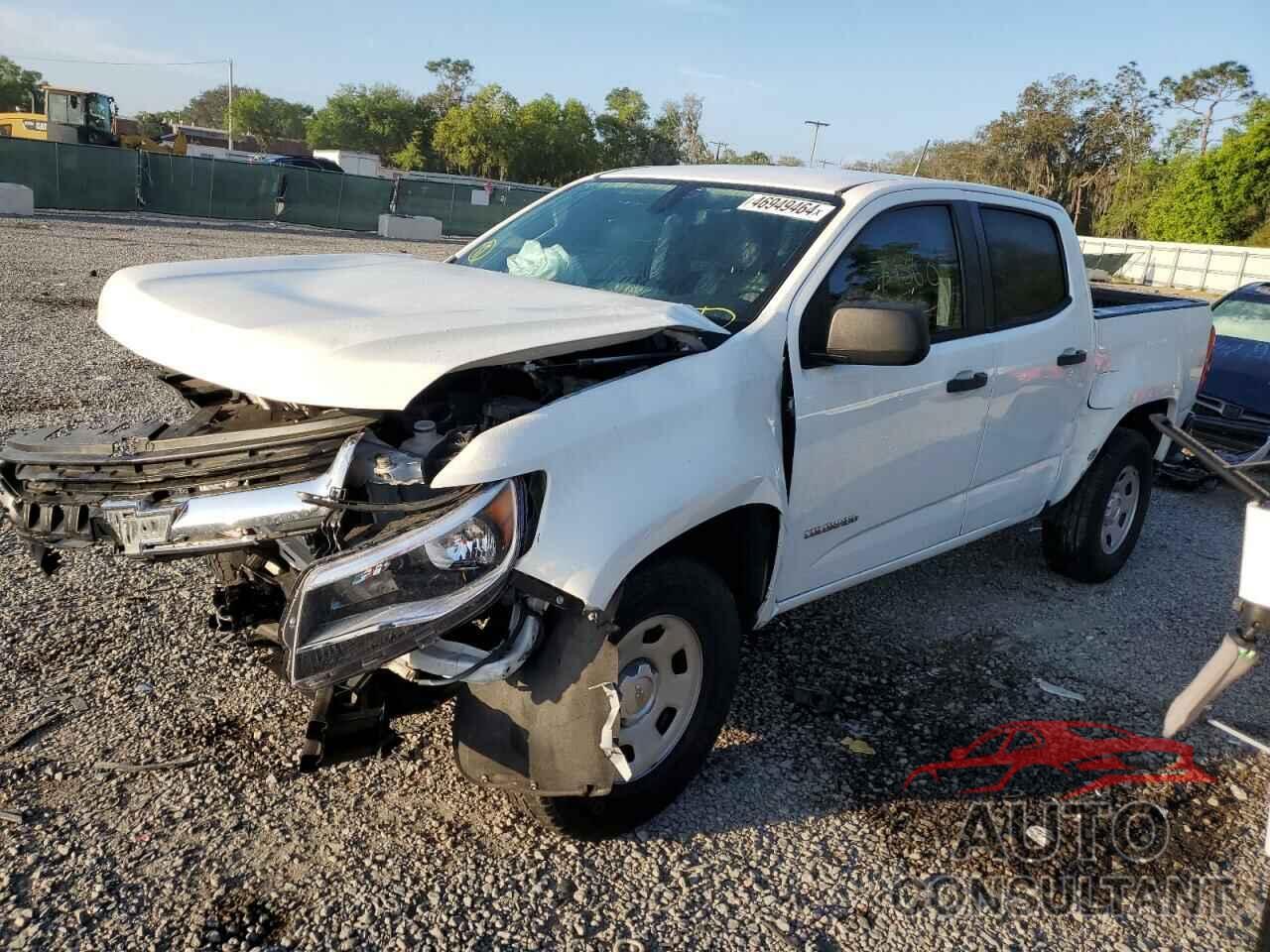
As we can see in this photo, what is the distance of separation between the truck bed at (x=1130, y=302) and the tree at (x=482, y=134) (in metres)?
72.7

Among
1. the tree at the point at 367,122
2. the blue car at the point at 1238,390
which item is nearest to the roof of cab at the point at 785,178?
the blue car at the point at 1238,390

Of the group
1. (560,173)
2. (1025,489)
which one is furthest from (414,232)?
(560,173)

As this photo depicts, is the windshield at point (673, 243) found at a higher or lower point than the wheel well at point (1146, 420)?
higher

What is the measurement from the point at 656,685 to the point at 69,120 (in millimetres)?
38031

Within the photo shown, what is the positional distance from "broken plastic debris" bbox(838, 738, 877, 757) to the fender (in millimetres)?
1042

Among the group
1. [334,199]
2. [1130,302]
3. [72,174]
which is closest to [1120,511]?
[1130,302]

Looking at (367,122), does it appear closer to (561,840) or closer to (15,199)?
(15,199)

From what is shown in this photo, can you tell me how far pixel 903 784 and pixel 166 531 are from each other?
8.16ft

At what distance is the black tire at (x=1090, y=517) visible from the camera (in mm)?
5133

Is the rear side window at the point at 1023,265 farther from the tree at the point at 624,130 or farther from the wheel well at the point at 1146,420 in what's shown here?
the tree at the point at 624,130

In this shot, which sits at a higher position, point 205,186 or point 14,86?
point 14,86

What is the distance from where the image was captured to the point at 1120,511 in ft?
18.1

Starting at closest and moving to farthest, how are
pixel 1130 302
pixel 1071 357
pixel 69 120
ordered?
pixel 1071 357 < pixel 1130 302 < pixel 69 120

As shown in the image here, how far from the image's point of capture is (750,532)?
10.4 feet
